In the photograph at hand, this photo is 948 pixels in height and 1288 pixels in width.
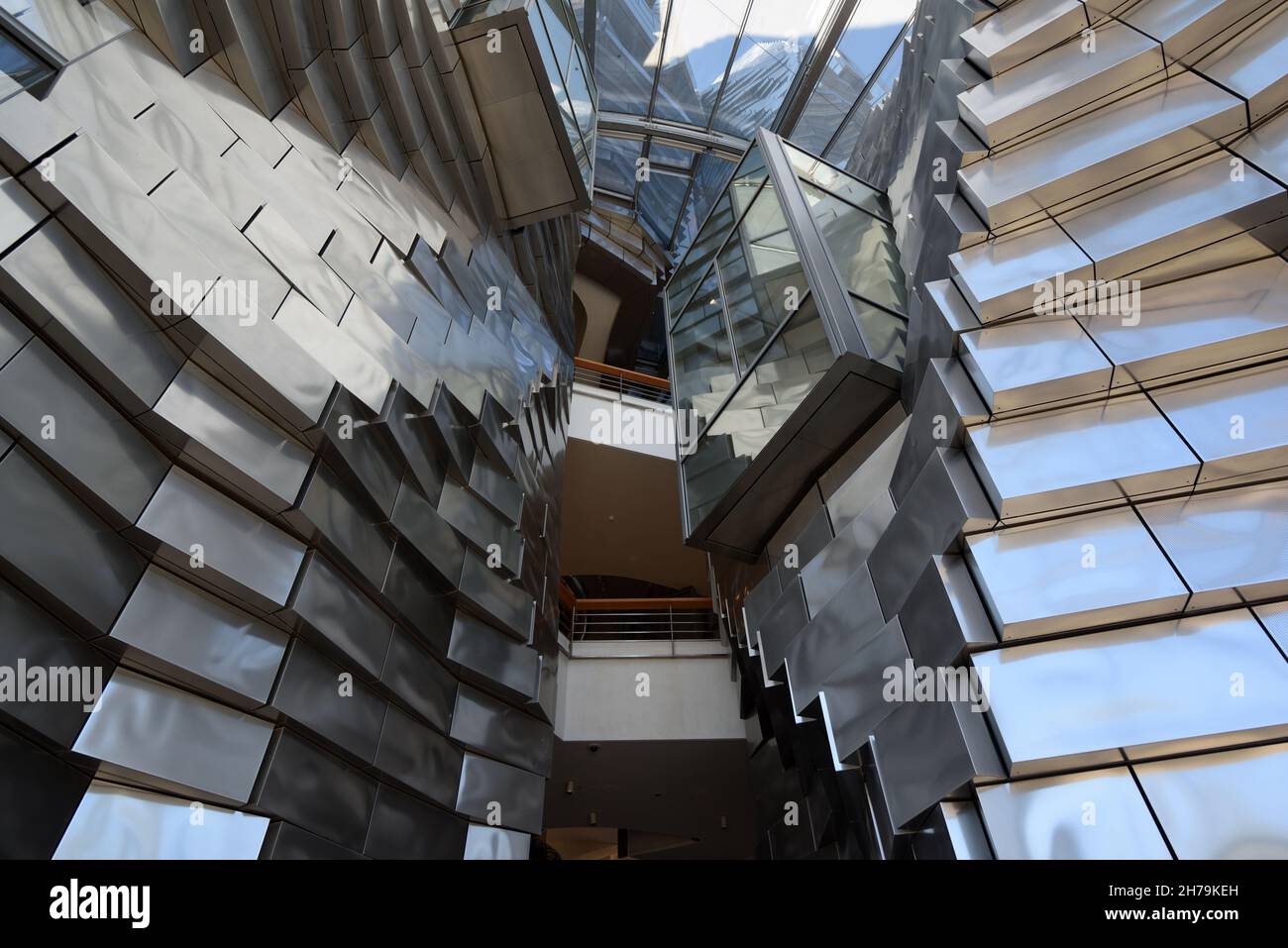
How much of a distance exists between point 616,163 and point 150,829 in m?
18.5

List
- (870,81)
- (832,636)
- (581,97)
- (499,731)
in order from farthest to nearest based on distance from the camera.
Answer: (870,81) → (581,97) → (499,731) → (832,636)

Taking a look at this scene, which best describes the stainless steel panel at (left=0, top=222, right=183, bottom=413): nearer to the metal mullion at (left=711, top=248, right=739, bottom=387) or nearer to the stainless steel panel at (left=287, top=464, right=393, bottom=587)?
the stainless steel panel at (left=287, top=464, right=393, bottom=587)

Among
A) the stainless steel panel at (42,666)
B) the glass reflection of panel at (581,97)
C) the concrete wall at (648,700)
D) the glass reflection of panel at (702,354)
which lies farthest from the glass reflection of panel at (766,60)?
the stainless steel panel at (42,666)

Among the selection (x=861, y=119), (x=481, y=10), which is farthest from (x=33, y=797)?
(x=861, y=119)

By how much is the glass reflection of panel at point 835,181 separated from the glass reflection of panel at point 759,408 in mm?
2402

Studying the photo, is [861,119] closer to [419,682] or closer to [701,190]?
[701,190]

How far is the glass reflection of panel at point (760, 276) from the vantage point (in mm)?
7879

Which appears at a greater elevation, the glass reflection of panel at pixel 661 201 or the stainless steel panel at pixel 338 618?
the glass reflection of panel at pixel 661 201

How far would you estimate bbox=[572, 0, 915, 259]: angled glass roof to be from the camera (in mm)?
13562

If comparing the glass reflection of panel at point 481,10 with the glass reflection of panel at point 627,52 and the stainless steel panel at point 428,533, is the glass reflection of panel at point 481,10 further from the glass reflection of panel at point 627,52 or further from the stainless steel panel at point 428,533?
the glass reflection of panel at point 627,52

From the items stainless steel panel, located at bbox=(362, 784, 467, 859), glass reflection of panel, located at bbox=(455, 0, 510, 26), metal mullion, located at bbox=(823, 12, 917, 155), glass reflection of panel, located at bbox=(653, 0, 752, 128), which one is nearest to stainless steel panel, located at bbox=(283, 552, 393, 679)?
stainless steel panel, located at bbox=(362, 784, 467, 859)

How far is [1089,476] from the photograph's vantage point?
3.93 metres

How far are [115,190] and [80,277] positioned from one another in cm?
47

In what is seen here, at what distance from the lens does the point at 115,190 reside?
353cm
